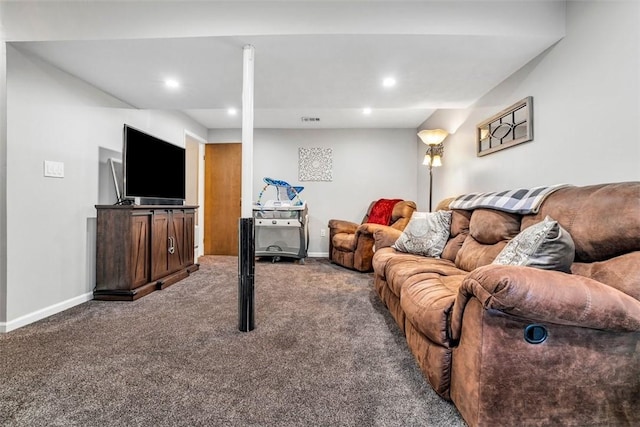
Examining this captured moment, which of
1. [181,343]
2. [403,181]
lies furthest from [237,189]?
[181,343]

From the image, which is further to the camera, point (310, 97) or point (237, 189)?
point (237, 189)

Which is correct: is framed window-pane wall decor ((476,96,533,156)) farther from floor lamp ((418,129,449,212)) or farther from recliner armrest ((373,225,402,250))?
recliner armrest ((373,225,402,250))

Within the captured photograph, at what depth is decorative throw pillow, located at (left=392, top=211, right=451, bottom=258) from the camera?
264 centimetres

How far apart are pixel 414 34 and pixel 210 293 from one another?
9.05 feet

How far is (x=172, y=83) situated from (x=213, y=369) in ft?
8.03

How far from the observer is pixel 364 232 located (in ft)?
12.6

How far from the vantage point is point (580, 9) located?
1.76 meters

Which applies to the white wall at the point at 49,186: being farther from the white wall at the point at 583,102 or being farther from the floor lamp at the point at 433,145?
the white wall at the point at 583,102

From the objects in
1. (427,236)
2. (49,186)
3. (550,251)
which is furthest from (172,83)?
(550,251)

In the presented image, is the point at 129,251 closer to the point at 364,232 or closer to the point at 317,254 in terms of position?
the point at 364,232

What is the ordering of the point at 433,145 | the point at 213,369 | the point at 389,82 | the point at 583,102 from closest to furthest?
the point at 213,369 → the point at 583,102 → the point at 389,82 → the point at 433,145

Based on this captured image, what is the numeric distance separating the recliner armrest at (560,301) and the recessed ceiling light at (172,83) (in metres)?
2.89

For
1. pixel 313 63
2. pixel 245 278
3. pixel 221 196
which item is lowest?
pixel 245 278

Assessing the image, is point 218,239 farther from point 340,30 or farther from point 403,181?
point 340,30
